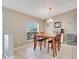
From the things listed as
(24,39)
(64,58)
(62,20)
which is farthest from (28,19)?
(64,58)

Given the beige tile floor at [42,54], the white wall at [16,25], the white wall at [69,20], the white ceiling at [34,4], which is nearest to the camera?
the beige tile floor at [42,54]

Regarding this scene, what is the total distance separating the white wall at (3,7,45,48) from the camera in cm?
440

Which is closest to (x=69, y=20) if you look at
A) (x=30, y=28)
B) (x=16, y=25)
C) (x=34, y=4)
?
(x=30, y=28)

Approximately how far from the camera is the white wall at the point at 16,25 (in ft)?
14.4

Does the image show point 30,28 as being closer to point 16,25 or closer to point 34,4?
point 16,25

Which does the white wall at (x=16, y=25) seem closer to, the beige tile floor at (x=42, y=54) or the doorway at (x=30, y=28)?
the doorway at (x=30, y=28)

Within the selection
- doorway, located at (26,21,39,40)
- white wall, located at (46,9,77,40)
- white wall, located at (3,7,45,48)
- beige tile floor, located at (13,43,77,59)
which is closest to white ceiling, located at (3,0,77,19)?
white wall, located at (3,7,45,48)

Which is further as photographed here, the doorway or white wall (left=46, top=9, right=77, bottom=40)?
white wall (left=46, top=9, right=77, bottom=40)

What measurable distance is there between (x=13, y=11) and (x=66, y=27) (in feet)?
15.0

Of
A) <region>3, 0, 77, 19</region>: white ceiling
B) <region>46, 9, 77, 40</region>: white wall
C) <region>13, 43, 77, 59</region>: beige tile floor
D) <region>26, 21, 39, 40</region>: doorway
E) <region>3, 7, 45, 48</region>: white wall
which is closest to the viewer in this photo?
<region>13, 43, 77, 59</region>: beige tile floor

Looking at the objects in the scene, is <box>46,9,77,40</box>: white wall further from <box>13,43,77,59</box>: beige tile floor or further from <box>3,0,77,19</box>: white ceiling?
<box>13,43,77,59</box>: beige tile floor

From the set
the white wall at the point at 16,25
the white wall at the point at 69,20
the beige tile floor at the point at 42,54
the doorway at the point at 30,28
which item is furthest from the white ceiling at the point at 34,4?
the beige tile floor at the point at 42,54

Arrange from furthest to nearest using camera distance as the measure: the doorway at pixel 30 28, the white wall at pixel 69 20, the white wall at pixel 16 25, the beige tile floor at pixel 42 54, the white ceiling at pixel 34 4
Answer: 1. the white wall at pixel 69 20
2. the doorway at pixel 30 28
3. the white wall at pixel 16 25
4. the white ceiling at pixel 34 4
5. the beige tile floor at pixel 42 54

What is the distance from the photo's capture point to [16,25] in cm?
504
